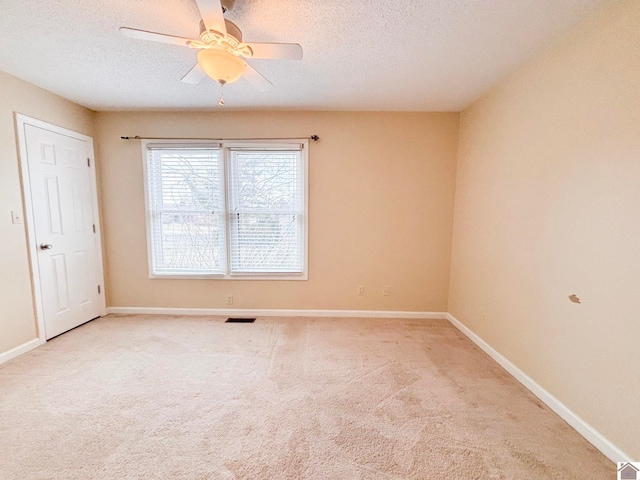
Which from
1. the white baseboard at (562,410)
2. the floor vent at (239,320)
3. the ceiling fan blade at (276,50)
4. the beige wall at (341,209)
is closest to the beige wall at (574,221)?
the white baseboard at (562,410)

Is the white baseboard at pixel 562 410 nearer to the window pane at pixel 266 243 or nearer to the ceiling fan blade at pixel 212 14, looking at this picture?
the window pane at pixel 266 243

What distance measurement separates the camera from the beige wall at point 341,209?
3.00 meters

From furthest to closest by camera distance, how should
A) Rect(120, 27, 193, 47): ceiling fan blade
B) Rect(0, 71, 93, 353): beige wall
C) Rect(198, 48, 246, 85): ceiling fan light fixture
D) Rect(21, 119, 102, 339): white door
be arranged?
Rect(21, 119, 102, 339): white door
Rect(0, 71, 93, 353): beige wall
Rect(198, 48, 246, 85): ceiling fan light fixture
Rect(120, 27, 193, 47): ceiling fan blade

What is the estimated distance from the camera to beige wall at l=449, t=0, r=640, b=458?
4.35 ft

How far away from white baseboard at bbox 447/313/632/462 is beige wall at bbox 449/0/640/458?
0.13 feet

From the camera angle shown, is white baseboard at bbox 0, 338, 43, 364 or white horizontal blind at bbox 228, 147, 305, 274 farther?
white horizontal blind at bbox 228, 147, 305, 274

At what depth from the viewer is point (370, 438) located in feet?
4.83

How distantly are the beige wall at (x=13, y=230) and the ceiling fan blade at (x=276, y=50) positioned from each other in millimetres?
2433

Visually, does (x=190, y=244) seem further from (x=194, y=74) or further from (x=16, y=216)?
(x=194, y=74)

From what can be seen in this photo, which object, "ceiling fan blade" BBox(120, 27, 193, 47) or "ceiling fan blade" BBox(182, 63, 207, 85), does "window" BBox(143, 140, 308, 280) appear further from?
"ceiling fan blade" BBox(120, 27, 193, 47)

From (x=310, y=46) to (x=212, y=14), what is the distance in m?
0.79

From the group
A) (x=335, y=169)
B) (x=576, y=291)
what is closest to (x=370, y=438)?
(x=576, y=291)

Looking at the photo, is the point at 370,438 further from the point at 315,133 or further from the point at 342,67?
the point at 315,133

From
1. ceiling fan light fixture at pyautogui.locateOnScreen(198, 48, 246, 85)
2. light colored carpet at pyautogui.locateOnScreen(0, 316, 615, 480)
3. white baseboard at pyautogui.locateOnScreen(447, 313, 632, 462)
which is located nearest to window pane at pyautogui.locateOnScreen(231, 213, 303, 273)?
light colored carpet at pyautogui.locateOnScreen(0, 316, 615, 480)
